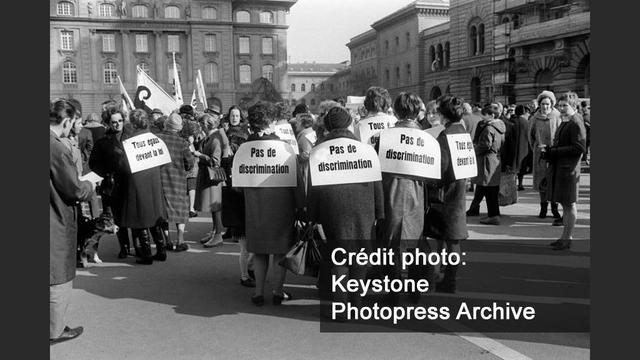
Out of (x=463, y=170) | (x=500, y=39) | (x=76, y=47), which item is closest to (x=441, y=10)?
(x=500, y=39)

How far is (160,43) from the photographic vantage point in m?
65.4

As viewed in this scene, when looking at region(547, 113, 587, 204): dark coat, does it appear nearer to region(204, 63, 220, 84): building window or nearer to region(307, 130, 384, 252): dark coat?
region(307, 130, 384, 252): dark coat

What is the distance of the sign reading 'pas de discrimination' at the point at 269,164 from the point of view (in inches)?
214

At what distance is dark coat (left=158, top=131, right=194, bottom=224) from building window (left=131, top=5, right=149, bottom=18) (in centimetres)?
6234

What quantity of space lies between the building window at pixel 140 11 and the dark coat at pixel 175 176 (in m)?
62.3

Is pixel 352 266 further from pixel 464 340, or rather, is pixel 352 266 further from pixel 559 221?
A: pixel 559 221

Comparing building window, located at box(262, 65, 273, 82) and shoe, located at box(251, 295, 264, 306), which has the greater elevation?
building window, located at box(262, 65, 273, 82)

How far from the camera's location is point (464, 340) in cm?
470

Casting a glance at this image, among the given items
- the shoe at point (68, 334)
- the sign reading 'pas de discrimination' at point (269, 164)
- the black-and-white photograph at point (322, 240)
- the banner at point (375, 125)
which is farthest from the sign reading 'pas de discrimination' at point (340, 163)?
the shoe at point (68, 334)

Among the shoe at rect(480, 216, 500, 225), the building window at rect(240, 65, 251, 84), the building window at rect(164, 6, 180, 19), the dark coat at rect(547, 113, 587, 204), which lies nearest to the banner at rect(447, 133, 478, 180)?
the dark coat at rect(547, 113, 587, 204)

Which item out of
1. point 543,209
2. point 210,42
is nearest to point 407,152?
point 543,209

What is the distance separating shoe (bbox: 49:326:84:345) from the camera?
4809mm

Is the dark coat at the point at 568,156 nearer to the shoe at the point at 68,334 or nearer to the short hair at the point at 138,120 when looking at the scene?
the short hair at the point at 138,120

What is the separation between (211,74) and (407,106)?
2493 inches
